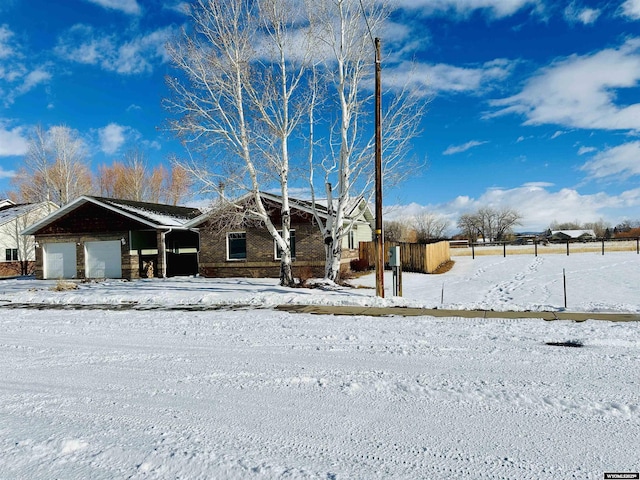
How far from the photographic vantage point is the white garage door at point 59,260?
26609 mm

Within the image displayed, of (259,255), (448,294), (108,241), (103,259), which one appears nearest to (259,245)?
(259,255)

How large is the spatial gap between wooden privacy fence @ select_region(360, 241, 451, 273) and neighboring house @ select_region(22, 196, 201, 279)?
10594 mm

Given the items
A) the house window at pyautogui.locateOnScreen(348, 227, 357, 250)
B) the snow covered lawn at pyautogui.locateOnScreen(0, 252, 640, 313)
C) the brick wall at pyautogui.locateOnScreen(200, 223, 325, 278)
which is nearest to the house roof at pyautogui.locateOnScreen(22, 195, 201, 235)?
A: the brick wall at pyautogui.locateOnScreen(200, 223, 325, 278)

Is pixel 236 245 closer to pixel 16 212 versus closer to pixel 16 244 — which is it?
pixel 16 244

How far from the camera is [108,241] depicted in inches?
1009

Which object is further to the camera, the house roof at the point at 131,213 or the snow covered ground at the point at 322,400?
the house roof at the point at 131,213

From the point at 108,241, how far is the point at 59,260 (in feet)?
12.9

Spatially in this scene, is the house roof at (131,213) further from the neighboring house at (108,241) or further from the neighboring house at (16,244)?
the neighboring house at (16,244)

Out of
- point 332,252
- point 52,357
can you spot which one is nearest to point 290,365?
point 52,357

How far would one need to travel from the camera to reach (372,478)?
3.27 metres

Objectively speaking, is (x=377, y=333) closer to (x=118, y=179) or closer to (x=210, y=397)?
(x=210, y=397)

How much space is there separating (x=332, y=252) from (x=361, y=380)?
41.6 ft

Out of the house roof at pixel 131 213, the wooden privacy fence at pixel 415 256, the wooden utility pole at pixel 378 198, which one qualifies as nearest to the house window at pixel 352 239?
the wooden privacy fence at pixel 415 256

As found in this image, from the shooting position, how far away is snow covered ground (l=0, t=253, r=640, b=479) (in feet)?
11.6
